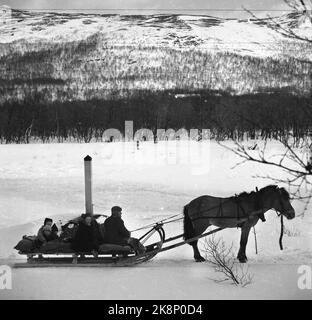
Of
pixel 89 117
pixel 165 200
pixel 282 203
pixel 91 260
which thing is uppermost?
pixel 282 203

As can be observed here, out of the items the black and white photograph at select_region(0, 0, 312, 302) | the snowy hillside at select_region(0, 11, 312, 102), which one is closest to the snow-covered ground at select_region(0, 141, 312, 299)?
the black and white photograph at select_region(0, 0, 312, 302)

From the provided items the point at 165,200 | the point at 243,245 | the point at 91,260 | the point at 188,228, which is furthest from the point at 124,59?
the point at 91,260

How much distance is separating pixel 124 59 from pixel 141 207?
9540 cm

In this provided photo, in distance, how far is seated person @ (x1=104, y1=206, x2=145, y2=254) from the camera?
7762mm

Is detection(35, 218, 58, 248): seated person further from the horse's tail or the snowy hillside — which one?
the snowy hillside

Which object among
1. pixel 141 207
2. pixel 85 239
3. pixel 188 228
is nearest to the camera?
pixel 85 239

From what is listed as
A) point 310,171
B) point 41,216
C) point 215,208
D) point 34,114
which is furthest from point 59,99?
point 310,171

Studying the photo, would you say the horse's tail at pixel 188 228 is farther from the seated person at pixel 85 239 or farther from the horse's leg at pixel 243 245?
the seated person at pixel 85 239

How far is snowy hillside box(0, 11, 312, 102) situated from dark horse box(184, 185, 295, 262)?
4935cm

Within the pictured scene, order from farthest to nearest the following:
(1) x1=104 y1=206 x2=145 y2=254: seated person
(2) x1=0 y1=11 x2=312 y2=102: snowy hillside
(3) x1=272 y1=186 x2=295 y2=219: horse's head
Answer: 1. (2) x1=0 y1=11 x2=312 y2=102: snowy hillside
2. (3) x1=272 y1=186 x2=295 y2=219: horse's head
3. (1) x1=104 y1=206 x2=145 y2=254: seated person

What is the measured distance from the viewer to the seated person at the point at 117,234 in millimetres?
7762

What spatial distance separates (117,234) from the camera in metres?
7.80

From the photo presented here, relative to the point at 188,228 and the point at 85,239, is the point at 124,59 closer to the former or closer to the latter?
the point at 188,228
